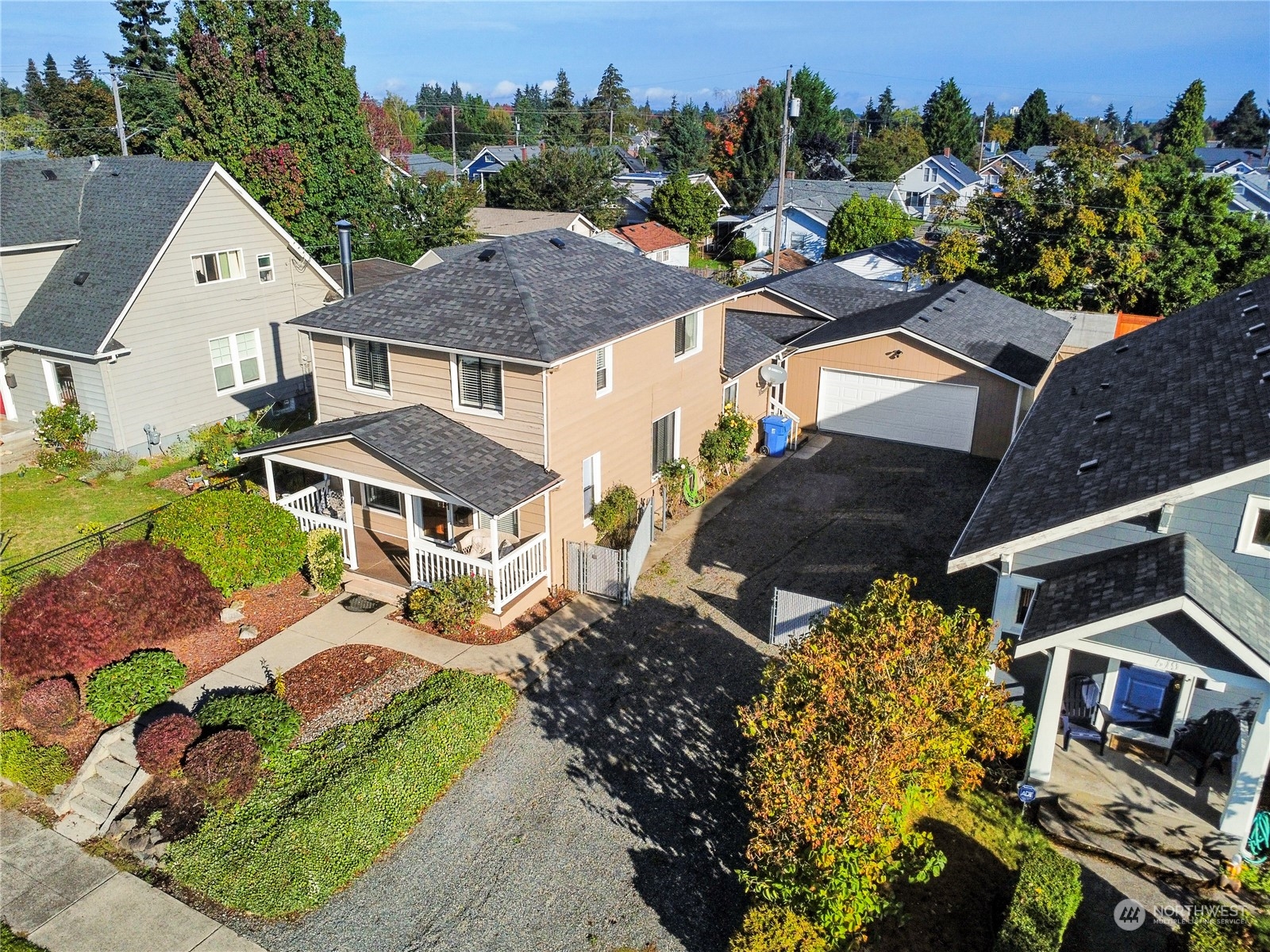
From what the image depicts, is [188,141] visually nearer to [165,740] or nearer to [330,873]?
[165,740]

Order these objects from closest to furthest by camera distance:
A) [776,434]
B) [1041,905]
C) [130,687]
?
[1041,905] → [130,687] → [776,434]

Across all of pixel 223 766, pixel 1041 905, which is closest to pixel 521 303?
pixel 223 766

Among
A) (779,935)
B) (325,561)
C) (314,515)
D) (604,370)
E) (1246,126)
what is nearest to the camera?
(779,935)

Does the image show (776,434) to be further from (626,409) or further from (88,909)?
(88,909)

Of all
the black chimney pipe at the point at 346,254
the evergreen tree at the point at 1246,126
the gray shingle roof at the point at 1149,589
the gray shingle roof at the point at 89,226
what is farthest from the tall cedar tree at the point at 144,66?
the evergreen tree at the point at 1246,126

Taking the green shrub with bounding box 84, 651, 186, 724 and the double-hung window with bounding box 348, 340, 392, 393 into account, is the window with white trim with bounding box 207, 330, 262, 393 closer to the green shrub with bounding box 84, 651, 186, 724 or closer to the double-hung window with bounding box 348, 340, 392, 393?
the double-hung window with bounding box 348, 340, 392, 393

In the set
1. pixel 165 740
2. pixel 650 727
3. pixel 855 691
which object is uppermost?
pixel 855 691

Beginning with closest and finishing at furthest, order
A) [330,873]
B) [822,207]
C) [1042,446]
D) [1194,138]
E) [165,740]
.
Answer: [330,873] → [165,740] → [1042,446] → [822,207] → [1194,138]

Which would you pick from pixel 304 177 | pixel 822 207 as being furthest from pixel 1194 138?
pixel 304 177
